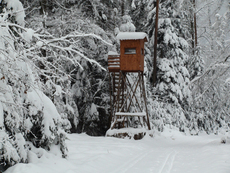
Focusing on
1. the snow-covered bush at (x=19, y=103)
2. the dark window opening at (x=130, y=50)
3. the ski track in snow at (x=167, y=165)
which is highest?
the dark window opening at (x=130, y=50)

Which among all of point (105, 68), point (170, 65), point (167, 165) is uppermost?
point (170, 65)

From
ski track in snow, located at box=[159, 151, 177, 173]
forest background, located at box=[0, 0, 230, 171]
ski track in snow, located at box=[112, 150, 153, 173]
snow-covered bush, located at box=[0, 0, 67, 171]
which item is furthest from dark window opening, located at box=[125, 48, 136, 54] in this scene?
snow-covered bush, located at box=[0, 0, 67, 171]

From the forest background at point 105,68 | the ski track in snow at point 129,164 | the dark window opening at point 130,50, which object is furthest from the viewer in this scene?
→ the dark window opening at point 130,50

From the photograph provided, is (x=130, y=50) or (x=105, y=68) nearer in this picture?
(x=130, y=50)

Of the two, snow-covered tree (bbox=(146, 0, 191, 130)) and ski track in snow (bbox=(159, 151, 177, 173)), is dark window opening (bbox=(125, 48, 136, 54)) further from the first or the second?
ski track in snow (bbox=(159, 151, 177, 173))

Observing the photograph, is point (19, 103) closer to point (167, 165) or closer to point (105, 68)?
point (167, 165)

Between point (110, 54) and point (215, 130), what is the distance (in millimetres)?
12840

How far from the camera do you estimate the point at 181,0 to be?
485 inches

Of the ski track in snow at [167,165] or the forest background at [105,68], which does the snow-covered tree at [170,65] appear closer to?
the forest background at [105,68]

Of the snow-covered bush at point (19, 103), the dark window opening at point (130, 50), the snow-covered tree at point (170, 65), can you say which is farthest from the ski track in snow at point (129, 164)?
the snow-covered tree at point (170, 65)

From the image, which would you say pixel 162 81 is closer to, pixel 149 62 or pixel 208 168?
pixel 149 62

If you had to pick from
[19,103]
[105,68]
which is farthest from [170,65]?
[19,103]

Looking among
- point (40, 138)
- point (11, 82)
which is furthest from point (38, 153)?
point (11, 82)

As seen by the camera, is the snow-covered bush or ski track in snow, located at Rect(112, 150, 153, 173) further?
ski track in snow, located at Rect(112, 150, 153, 173)
